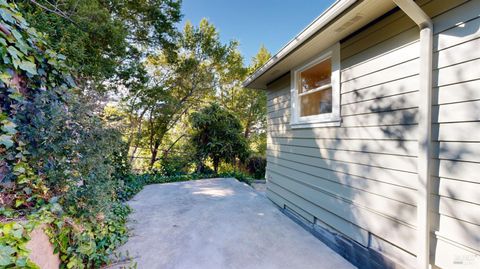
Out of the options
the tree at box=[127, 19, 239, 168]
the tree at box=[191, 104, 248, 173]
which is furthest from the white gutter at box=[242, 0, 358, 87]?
the tree at box=[127, 19, 239, 168]

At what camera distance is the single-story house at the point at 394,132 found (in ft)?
4.85

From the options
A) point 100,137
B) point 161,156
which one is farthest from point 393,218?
point 161,156

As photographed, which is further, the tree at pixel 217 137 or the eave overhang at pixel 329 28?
the tree at pixel 217 137

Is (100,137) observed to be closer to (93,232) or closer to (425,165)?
(93,232)

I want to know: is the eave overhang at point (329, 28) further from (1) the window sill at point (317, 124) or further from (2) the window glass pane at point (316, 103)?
(1) the window sill at point (317, 124)

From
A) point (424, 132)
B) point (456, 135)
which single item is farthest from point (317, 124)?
point (456, 135)

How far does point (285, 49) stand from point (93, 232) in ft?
10.4

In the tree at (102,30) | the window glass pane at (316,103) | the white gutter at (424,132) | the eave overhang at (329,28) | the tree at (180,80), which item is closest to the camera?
the white gutter at (424,132)

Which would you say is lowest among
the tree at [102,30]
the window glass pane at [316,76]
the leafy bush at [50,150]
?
the leafy bush at [50,150]

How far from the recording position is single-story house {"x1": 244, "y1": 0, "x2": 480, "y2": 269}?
4.85 ft

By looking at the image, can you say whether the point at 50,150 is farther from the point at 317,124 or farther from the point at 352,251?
the point at 352,251

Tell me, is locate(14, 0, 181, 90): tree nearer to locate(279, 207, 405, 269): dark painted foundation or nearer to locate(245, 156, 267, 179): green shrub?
locate(279, 207, 405, 269): dark painted foundation

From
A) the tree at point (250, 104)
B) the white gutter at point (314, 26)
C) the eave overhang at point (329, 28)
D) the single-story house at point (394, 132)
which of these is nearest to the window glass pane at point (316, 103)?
the single-story house at point (394, 132)

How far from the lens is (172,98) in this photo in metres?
8.16
